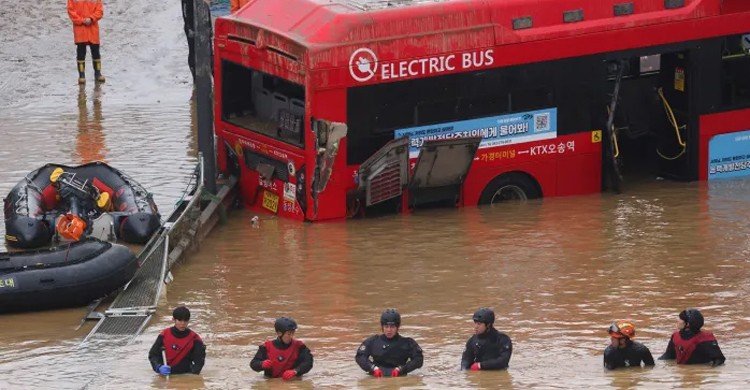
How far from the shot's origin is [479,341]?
673 inches

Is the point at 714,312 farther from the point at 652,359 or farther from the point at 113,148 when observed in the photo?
the point at 113,148

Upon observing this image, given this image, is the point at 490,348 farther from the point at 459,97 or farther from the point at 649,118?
the point at 649,118

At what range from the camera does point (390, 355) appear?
16.9 m

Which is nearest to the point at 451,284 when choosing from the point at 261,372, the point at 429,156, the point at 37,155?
the point at 429,156

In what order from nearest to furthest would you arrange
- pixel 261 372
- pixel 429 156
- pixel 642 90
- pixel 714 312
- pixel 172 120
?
pixel 261 372, pixel 714 312, pixel 429 156, pixel 642 90, pixel 172 120

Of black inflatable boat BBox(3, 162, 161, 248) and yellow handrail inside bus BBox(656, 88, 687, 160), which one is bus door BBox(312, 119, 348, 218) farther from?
yellow handrail inside bus BBox(656, 88, 687, 160)

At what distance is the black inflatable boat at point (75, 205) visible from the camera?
71.6 ft

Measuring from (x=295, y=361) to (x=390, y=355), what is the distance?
839 millimetres

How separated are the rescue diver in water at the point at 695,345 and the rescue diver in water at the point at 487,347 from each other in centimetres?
156

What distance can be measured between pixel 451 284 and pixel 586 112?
435 centimetres

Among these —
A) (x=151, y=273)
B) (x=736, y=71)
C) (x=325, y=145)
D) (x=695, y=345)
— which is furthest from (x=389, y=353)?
(x=736, y=71)

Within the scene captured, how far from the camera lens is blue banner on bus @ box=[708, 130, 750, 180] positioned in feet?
81.9

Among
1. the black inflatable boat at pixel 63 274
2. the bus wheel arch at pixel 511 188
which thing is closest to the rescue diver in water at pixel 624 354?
the black inflatable boat at pixel 63 274

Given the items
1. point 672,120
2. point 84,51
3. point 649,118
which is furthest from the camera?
point 84,51
